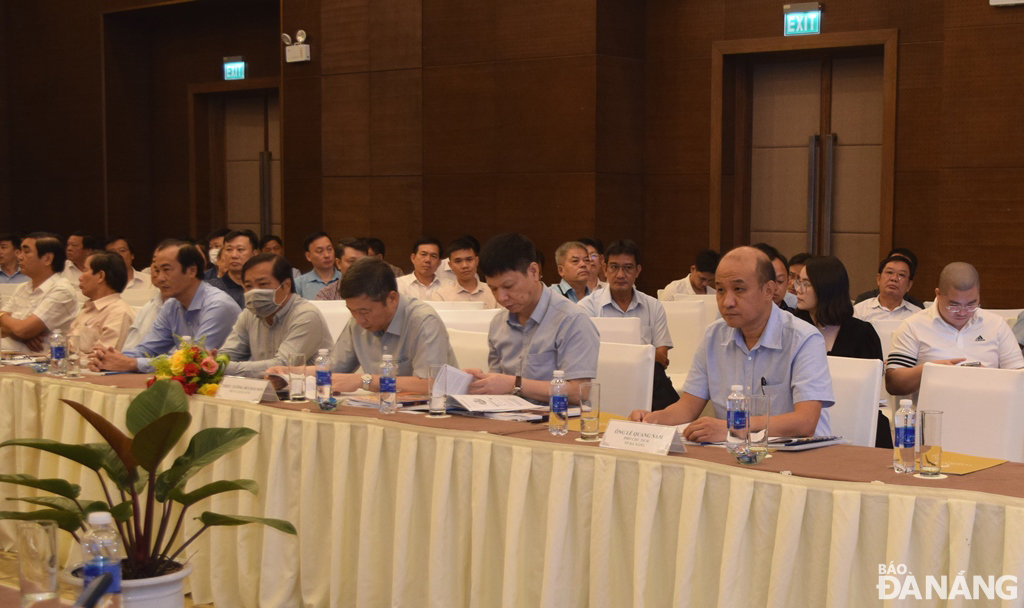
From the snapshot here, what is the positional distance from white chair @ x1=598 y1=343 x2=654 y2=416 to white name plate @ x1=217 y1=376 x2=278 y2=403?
1.19 meters

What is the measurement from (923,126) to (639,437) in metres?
→ 5.72

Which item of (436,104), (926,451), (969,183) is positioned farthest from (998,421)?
(436,104)

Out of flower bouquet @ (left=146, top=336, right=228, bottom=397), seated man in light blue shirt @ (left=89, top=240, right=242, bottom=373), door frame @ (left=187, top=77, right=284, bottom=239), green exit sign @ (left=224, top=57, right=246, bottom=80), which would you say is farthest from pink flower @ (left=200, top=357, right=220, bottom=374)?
door frame @ (left=187, top=77, right=284, bottom=239)

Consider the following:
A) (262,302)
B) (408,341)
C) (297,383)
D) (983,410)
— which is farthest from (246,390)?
(983,410)

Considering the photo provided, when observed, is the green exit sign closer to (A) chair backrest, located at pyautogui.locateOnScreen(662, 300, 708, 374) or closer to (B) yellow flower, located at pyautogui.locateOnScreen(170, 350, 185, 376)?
(A) chair backrest, located at pyautogui.locateOnScreen(662, 300, 708, 374)

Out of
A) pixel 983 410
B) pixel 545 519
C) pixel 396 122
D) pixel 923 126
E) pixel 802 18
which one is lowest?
pixel 545 519

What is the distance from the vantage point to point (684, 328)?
6504 millimetres

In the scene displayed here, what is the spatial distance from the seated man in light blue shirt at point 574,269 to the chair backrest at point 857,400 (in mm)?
3294

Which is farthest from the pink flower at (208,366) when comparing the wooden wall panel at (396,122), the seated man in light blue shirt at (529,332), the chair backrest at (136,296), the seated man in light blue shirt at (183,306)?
the wooden wall panel at (396,122)

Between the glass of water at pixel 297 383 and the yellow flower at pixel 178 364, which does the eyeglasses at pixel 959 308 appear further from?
the yellow flower at pixel 178 364

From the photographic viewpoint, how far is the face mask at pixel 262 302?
4.53 metres

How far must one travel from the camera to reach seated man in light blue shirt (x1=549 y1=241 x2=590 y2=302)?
690 centimetres

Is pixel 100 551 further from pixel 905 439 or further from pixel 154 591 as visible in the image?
pixel 905 439

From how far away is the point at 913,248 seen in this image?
312 inches
